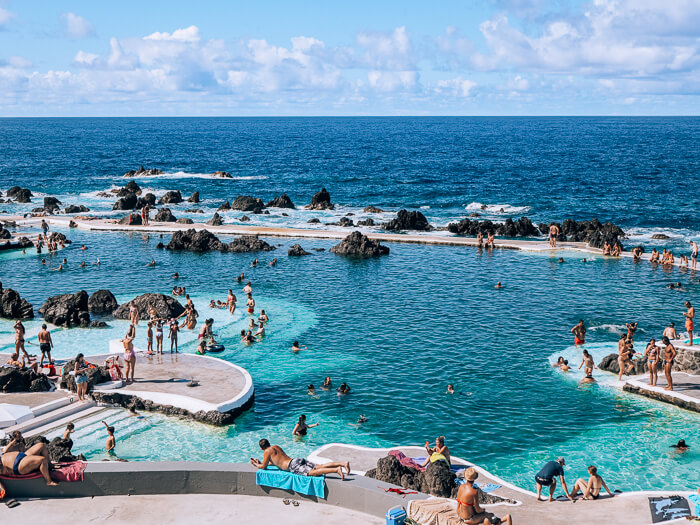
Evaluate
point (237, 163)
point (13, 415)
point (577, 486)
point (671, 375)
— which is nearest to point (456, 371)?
point (671, 375)

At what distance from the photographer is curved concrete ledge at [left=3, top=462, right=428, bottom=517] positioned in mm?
18094

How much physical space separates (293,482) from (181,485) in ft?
9.69

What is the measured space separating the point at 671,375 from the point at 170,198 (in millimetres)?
79538

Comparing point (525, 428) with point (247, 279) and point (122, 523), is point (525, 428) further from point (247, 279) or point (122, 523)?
point (247, 279)

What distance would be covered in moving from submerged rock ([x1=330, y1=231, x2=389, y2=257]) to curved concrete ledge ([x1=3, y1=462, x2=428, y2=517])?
45498 millimetres

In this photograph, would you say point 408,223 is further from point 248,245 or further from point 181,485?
point 181,485

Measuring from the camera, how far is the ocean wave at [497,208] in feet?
310

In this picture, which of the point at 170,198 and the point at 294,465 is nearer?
the point at 294,465

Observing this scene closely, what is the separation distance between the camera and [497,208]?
97625mm

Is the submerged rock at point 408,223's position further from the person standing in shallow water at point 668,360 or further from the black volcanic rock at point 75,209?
the person standing in shallow water at point 668,360

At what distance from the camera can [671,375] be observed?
33094 millimetres

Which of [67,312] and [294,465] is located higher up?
[294,465]

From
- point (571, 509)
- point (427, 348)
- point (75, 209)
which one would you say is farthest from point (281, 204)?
point (571, 509)

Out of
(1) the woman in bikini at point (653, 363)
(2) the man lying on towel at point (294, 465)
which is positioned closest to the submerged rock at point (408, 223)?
(1) the woman in bikini at point (653, 363)
